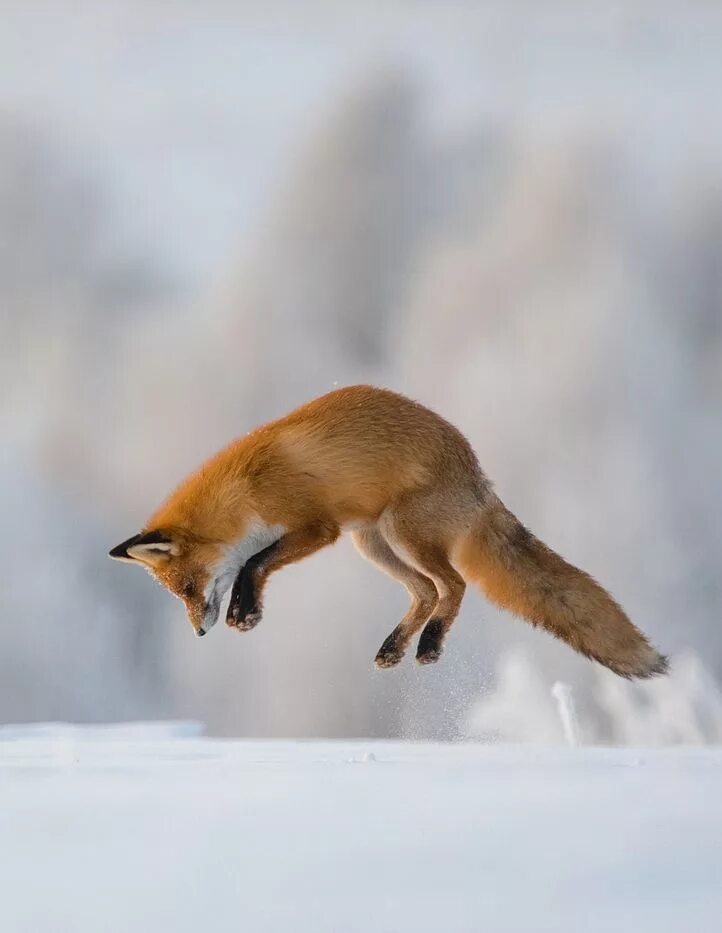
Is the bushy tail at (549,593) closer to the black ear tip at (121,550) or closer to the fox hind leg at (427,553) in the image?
the fox hind leg at (427,553)

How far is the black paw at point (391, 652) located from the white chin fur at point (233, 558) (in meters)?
0.81

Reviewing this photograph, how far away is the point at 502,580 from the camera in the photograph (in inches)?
228

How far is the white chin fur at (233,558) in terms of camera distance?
5.54 meters

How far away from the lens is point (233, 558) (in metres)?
5.62

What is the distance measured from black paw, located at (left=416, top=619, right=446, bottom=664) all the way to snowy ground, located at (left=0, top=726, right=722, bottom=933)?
70cm

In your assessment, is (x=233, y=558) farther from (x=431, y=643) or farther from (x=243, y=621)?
(x=431, y=643)

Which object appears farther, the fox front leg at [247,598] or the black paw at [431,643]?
the black paw at [431,643]

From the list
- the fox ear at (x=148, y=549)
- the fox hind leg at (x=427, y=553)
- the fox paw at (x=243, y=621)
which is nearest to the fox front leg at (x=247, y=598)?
the fox paw at (x=243, y=621)

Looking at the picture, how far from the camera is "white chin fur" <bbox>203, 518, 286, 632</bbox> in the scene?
554 centimetres

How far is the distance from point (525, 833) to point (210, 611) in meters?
2.72

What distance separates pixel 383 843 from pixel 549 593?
264cm

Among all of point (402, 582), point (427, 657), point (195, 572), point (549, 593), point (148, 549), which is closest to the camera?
point (148, 549)

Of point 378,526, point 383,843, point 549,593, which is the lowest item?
point 383,843

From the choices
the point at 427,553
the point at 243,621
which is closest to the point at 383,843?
the point at 243,621
